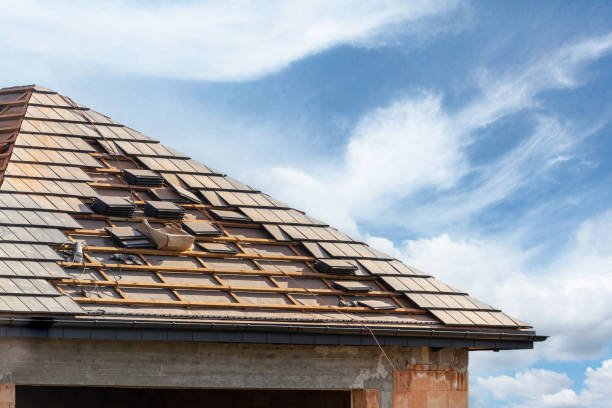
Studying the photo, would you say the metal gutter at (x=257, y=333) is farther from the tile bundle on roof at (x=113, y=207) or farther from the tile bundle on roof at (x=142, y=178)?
the tile bundle on roof at (x=142, y=178)

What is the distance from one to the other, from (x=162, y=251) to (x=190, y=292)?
1.72 meters

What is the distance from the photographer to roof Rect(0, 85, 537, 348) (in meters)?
18.4

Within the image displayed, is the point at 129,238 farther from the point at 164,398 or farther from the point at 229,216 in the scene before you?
the point at 164,398

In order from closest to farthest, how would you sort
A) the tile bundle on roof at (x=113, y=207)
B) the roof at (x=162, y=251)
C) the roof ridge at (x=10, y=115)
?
the roof at (x=162, y=251) < the tile bundle on roof at (x=113, y=207) < the roof ridge at (x=10, y=115)

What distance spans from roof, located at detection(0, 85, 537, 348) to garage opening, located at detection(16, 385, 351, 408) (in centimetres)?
480

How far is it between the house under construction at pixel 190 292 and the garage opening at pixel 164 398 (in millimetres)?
330

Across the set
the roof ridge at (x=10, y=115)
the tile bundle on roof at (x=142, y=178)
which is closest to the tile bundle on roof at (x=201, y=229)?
the tile bundle on roof at (x=142, y=178)

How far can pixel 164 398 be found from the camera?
27.4 meters

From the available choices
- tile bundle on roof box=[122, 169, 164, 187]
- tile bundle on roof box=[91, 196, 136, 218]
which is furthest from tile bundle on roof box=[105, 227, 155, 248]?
tile bundle on roof box=[122, 169, 164, 187]

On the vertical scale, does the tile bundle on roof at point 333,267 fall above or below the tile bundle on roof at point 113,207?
below

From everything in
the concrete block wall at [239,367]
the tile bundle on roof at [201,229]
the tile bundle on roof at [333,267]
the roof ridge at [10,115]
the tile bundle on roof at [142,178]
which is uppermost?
the roof ridge at [10,115]

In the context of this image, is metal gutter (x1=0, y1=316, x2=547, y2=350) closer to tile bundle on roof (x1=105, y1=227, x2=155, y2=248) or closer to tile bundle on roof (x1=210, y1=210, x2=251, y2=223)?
tile bundle on roof (x1=105, y1=227, x2=155, y2=248)

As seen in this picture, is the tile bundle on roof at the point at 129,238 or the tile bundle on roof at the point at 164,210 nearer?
the tile bundle on roof at the point at 129,238

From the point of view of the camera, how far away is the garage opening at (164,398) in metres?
25.5
